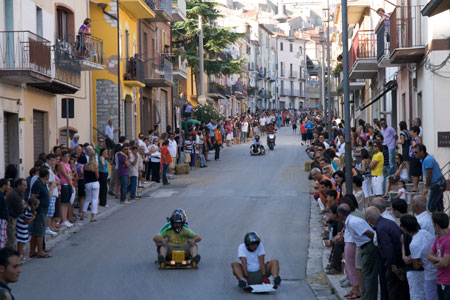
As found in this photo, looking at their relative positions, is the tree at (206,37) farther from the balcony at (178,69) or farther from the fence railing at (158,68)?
the fence railing at (158,68)

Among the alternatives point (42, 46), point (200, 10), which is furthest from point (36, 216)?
point (200, 10)

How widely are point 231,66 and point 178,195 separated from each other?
31.9m

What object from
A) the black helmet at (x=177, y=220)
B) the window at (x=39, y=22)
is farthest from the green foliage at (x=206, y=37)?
the black helmet at (x=177, y=220)

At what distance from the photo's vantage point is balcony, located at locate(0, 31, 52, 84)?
20.8m

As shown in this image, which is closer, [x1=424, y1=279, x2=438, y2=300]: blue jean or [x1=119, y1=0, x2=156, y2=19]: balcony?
[x1=424, y1=279, x2=438, y2=300]: blue jean

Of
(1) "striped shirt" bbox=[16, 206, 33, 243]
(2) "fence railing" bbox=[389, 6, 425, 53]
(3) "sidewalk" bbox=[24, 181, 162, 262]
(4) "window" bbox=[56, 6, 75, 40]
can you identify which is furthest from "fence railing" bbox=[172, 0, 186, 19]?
(1) "striped shirt" bbox=[16, 206, 33, 243]

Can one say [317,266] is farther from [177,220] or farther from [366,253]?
[366,253]

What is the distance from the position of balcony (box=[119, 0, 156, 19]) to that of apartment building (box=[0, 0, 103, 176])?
4688 mm

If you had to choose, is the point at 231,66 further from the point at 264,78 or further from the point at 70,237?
the point at 264,78

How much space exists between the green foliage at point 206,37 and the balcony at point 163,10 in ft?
37.6

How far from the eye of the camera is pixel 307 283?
1299 centimetres

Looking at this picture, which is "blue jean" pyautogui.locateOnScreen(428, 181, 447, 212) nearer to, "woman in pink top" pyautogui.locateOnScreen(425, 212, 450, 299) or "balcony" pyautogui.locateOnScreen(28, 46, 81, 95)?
"woman in pink top" pyautogui.locateOnScreen(425, 212, 450, 299)

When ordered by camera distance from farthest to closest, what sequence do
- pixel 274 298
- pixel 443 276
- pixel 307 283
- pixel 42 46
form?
pixel 42 46 → pixel 307 283 → pixel 274 298 → pixel 443 276

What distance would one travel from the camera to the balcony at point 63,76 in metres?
24.0
